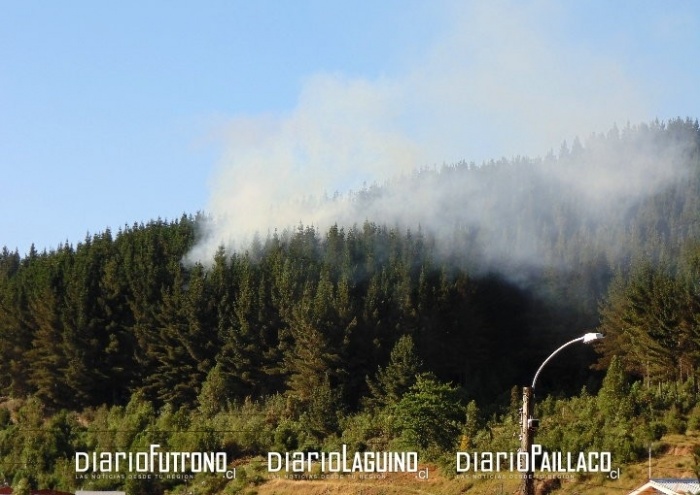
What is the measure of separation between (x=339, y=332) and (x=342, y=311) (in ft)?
5.38

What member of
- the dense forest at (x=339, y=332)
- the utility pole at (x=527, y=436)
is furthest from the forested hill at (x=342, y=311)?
the utility pole at (x=527, y=436)

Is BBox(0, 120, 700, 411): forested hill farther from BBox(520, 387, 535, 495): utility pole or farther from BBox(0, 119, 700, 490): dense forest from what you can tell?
BBox(520, 387, 535, 495): utility pole

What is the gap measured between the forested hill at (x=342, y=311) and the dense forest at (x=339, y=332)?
0.56 feet

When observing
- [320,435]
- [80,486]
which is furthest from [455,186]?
[80,486]

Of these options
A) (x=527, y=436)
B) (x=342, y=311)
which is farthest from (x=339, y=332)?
(x=527, y=436)

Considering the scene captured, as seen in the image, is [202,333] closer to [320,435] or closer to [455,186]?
[320,435]

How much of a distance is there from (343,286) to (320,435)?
13220mm

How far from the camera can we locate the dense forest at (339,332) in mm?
76062

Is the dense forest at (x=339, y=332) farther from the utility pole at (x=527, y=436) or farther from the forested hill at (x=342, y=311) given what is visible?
the utility pole at (x=527, y=436)

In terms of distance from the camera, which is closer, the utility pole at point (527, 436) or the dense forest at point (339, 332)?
the utility pole at point (527, 436)

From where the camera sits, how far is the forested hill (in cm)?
8069

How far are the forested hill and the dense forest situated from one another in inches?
6.7

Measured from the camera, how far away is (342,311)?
3248 inches

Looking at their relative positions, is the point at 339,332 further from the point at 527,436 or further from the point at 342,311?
the point at 527,436
